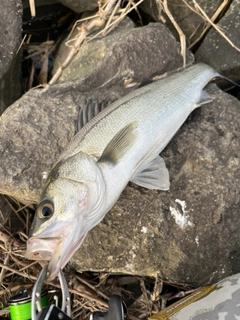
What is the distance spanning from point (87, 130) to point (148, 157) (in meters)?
0.45

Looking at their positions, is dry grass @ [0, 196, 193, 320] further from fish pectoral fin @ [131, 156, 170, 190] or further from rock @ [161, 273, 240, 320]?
fish pectoral fin @ [131, 156, 170, 190]

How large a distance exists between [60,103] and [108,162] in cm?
75

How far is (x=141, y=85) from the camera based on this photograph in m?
3.12

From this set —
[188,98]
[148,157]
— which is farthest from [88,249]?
[188,98]

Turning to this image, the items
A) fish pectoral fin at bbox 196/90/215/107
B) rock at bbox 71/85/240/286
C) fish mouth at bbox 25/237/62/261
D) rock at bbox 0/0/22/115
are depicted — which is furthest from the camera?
rock at bbox 0/0/22/115

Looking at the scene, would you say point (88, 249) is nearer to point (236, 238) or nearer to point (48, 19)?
point (236, 238)

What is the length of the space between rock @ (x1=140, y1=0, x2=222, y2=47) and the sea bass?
2.49ft

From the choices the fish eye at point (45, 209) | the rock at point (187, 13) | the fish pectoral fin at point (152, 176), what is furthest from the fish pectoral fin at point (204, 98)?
the fish eye at point (45, 209)

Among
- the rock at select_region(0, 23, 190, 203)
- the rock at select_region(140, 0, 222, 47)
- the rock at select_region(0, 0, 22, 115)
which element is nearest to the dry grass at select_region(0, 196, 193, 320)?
the rock at select_region(0, 23, 190, 203)

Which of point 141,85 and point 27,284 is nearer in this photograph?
point 141,85

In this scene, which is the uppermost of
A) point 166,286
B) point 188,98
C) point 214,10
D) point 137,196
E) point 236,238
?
point 214,10

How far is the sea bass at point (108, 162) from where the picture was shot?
82.8 inches

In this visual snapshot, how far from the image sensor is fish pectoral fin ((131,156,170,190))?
2.64 metres

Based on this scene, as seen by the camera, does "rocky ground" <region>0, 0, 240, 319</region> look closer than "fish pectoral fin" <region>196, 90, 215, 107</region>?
Yes
